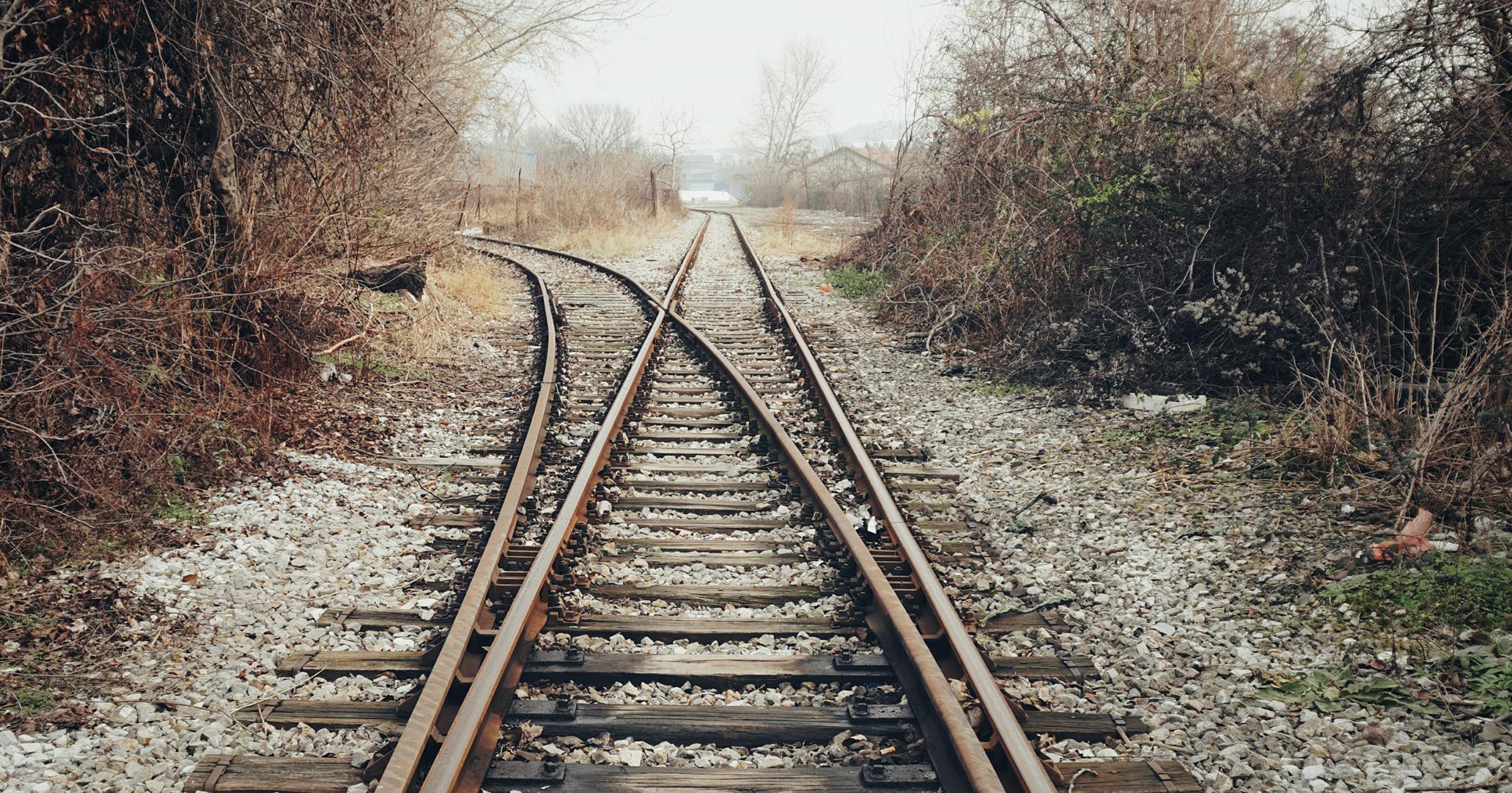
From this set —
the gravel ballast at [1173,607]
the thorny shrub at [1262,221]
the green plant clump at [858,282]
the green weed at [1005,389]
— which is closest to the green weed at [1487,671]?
the gravel ballast at [1173,607]

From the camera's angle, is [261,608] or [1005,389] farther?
[1005,389]

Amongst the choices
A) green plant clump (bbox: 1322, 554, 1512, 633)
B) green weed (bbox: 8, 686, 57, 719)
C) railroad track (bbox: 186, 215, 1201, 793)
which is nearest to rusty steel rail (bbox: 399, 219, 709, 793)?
railroad track (bbox: 186, 215, 1201, 793)

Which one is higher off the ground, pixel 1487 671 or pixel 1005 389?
pixel 1005 389

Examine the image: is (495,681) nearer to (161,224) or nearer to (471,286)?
(161,224)

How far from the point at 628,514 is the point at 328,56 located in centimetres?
432

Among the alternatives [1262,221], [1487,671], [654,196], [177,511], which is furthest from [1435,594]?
[654,196]

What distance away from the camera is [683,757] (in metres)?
2.86

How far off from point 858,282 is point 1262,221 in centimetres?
807

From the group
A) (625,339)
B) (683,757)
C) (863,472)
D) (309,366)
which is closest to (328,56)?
(309,366)

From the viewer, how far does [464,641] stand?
3.19 meters

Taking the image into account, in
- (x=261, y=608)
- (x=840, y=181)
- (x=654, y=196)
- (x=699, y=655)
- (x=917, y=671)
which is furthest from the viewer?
(x=840, y=181)

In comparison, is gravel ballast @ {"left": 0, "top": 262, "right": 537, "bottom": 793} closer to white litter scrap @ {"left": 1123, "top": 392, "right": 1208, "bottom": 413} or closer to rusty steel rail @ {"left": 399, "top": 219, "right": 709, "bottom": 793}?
rusty steel rail @ {"left": 399, "top": 219, "right": 709, "bottom": 793}

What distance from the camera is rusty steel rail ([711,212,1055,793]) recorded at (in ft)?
8.52

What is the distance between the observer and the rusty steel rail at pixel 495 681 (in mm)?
2523
